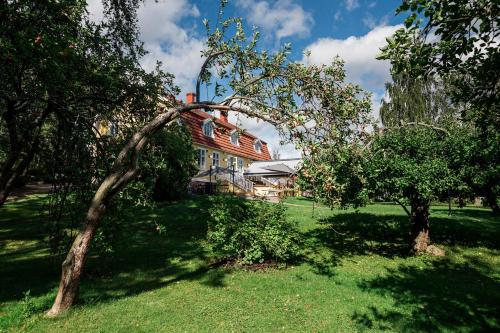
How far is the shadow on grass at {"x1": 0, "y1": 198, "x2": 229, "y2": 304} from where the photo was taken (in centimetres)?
820

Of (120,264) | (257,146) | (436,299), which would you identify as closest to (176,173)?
(120,264)

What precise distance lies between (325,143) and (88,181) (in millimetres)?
5681

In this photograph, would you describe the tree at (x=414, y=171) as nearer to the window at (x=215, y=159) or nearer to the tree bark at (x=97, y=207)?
the tree bark at (x=97, y=207)

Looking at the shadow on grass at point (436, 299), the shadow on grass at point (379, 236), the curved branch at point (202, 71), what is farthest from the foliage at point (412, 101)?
the curved branch at point (202, 71)

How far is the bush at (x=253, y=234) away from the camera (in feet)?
32.7

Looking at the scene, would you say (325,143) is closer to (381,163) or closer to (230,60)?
(230,60)

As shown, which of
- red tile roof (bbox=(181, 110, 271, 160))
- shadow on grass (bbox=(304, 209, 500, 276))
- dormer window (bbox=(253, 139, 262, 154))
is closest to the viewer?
shadow on grass (bbox=(304, 209, 500, 276))

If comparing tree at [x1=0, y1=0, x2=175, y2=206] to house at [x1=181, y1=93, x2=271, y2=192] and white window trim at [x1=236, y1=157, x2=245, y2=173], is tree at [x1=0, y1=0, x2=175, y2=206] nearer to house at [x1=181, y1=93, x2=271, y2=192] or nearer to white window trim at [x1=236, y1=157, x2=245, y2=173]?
house at [x1=181, y1=93, x2=271, y2=192]

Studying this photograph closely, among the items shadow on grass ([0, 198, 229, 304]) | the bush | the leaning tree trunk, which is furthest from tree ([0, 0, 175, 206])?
the leaning tree trunk

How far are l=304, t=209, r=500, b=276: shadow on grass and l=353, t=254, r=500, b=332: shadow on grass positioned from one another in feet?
5.34

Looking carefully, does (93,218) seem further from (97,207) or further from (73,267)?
(73,267)

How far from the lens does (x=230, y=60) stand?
25.6 feet

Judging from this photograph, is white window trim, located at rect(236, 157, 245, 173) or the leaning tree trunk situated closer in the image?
the leaning tree trunk

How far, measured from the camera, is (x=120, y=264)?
33.8 feet
